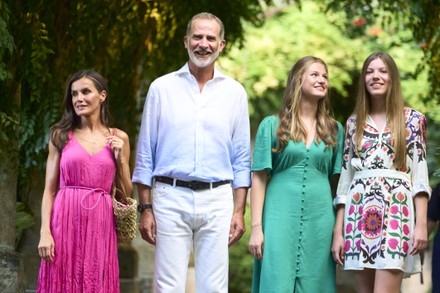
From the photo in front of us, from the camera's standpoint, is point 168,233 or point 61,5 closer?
point 168,233

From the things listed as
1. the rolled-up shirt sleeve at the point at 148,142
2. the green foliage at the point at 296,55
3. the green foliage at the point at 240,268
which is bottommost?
the rolled-up shirt sleeve at the point at 148,142

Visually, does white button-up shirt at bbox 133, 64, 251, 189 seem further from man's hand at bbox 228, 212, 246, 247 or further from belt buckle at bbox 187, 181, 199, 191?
man's hand at bbox 228, 212, 246, 247

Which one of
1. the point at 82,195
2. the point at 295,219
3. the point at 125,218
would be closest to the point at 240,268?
the point at 295,219

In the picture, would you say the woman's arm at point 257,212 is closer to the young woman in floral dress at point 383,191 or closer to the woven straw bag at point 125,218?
the young woman in floral dress at point 383,191

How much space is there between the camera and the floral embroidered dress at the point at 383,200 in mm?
7715

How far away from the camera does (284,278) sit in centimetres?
772

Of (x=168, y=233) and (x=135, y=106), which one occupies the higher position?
(x=135, y=106)

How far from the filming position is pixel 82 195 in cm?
764

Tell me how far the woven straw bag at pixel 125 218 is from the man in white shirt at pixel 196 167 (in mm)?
63

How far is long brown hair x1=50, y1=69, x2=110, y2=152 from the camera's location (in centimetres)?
771

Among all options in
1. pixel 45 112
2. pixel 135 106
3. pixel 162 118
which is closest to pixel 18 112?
pixel 45 112

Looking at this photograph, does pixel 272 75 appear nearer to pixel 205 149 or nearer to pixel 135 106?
pixel 135 106

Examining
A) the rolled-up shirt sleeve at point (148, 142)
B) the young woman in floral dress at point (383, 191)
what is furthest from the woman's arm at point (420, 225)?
the rolled-up shirt sleeve at point (148, 142)

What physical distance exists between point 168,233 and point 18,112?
1.84m
